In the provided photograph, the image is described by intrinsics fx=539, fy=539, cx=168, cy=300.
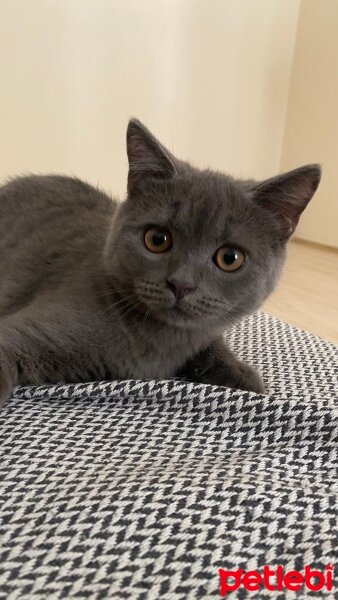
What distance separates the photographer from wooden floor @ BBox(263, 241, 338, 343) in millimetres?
1891

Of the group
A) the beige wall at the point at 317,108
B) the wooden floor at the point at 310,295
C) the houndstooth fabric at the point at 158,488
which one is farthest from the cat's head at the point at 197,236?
the beige wall at the point at 317,108

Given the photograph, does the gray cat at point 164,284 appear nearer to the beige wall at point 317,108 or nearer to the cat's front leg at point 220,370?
the cat's front leg at point 220,370

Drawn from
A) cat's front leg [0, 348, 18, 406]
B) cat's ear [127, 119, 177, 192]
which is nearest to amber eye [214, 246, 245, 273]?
cat's ear [127, 119, 177, 192]

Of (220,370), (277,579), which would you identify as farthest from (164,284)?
(277,579)

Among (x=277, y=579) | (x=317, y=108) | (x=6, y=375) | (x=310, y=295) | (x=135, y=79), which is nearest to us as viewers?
(x=277, y=579)

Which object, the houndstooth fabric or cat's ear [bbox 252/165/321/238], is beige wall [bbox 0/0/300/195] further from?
the houndstooth fabric

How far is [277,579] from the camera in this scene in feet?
1.53

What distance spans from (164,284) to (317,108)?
289 centimetres

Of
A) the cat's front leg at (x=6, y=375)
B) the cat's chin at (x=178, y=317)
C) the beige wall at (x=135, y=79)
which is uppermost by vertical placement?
the beige wall at (x=135, y=79)

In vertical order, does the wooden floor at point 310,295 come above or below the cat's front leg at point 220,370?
below

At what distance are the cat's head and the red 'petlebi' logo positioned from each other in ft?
1.27

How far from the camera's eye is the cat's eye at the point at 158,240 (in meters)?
0.82

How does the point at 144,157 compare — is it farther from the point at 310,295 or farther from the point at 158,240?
the point at 310,295

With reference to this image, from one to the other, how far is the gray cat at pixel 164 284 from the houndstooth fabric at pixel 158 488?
7 cm
